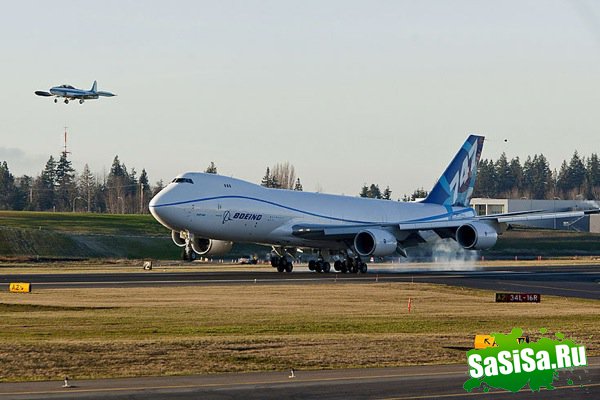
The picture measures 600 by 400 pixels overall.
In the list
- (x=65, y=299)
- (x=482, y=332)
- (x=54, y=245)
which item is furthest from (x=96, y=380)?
(x=54, y=245)

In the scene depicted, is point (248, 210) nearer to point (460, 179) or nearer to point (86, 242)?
point (460, 179)

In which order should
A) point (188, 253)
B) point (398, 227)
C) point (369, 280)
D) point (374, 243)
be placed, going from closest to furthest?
1. point (188, 253)
2. point (369, 280)
3. point (374, 243)
4. point (398, 227)

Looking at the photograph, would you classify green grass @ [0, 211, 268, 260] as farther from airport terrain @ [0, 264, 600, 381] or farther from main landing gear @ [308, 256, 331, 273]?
airport terrain @ [0, 264, 600, 381]

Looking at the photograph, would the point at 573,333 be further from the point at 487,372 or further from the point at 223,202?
the point at 223,202

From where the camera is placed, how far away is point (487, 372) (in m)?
24.4

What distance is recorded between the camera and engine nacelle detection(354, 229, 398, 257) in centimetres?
7144

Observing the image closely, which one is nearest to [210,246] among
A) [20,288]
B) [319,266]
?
[319,266]

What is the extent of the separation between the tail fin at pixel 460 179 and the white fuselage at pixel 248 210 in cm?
797

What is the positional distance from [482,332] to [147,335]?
1055 cm

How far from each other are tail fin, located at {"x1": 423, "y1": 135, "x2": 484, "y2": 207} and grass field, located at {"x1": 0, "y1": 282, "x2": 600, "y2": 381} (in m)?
29.9

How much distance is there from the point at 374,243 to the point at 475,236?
23.2 ft

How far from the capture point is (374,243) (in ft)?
234

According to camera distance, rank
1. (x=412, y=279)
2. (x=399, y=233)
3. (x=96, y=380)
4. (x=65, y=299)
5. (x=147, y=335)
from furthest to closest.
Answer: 1. (x=399, y=233)
2. (x=412, y=279)
3. (x=65, y=299)
4. (x=147, y=335)
5. (x=96, y=380)

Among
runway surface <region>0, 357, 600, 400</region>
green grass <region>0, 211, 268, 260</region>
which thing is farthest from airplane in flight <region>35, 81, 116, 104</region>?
runway surface <region>0, 357, 600, 400</region>
